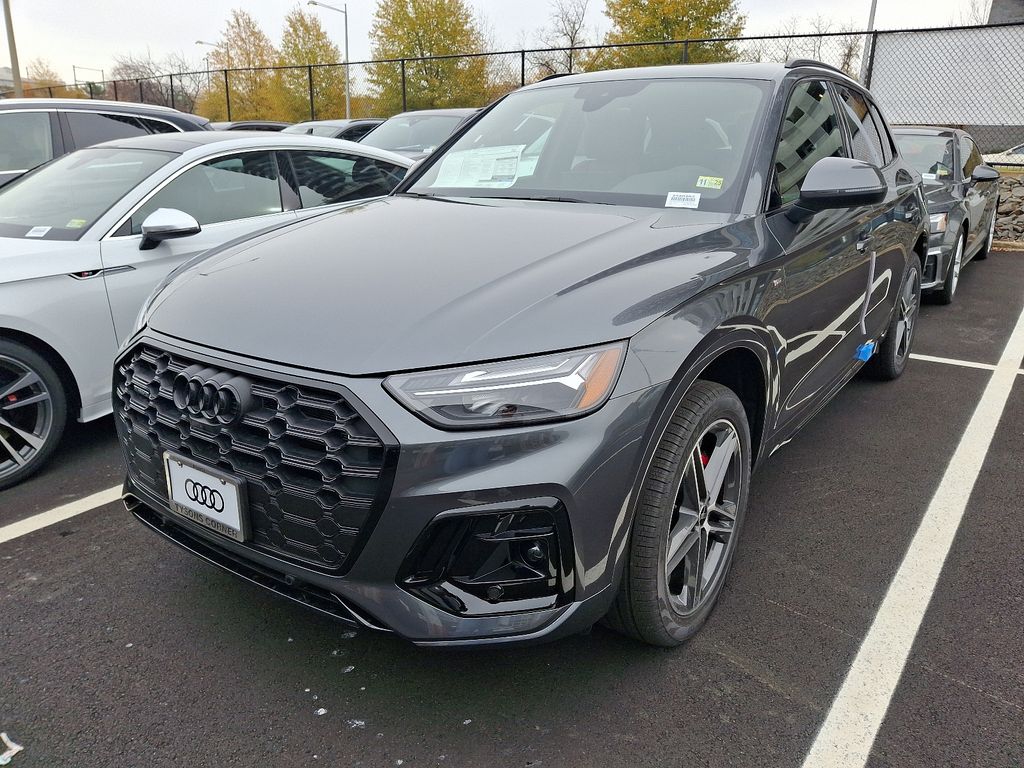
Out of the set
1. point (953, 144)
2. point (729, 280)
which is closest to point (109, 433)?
point (729, 280)

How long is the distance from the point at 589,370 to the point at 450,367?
32 cm

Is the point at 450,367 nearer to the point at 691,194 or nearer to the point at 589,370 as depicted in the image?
the point at 589,370

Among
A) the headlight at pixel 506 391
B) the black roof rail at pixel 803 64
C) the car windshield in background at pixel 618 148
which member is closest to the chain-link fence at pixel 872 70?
the black roof rail at pixel 803 64

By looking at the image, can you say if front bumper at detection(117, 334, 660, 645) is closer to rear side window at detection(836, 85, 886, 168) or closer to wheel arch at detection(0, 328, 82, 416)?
wheel arch at detection(0, 328, 82, 416)

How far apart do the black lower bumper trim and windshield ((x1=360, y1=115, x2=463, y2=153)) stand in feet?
28.5

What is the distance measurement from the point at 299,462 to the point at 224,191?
10.2 feet

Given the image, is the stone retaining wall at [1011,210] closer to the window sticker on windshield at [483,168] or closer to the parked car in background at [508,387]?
the parked car in background at [508,387]

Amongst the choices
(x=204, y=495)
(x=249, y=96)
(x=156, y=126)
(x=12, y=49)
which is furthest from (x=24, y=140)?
(x=249, y=96)

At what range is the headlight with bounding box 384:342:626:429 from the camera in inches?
69.9

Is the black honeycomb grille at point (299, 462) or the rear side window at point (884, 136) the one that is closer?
the black honeycomb grille at point (299, 462)

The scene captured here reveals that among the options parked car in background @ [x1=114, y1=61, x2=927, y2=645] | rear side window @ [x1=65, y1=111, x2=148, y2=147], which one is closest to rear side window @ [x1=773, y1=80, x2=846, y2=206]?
parked car in background @ [x1=114, y1=61, x2=927, y2=645]

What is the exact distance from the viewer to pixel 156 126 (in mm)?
6324

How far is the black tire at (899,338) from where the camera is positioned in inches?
180

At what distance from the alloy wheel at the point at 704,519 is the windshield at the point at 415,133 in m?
8.69
